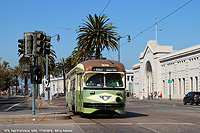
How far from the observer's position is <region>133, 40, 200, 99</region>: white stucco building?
6575 cm

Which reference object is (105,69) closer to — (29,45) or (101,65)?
(101,65)

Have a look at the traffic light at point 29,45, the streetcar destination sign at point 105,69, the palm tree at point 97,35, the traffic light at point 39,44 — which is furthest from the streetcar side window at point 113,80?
the palm tree at point 97,35

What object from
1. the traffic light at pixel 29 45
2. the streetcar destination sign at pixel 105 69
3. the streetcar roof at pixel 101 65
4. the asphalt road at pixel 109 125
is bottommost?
the asphalt road at pixel 109 125

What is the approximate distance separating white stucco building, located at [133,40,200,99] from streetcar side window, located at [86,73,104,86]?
47.9 meters

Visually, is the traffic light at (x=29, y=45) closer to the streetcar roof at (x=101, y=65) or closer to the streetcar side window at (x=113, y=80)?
the streetcar roof at (x=101, y=65)

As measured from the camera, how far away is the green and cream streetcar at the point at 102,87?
17375 mm

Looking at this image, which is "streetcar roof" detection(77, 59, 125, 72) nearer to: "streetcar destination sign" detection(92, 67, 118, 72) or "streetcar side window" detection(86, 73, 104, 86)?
"streetcar destination sign" detection(92, 67, 118, 72)

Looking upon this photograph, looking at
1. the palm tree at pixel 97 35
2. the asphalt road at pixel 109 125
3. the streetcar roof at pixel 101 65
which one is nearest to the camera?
the asphalt road at pixel 109 125

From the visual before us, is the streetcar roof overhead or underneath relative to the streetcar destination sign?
overhead

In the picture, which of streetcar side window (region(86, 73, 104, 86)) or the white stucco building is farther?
the white stucco building

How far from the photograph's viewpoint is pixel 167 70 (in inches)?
3088

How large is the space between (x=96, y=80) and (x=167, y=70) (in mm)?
62543

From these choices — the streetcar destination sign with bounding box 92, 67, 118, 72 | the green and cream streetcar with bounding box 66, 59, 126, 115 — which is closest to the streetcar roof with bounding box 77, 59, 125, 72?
the green and cream streetcar with bounding box 66, 59, 126, 115

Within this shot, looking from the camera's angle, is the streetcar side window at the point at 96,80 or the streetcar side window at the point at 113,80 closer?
the streetcar side window at the point at 96,80
